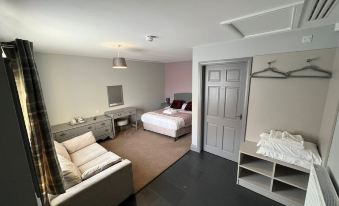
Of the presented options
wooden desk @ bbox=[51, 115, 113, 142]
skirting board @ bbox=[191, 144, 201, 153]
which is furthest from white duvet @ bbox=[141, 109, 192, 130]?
wooden desk @ bbox=[51, 115, 113, 142]

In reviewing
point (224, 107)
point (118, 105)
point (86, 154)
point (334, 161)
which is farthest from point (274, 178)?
point (118, 105)

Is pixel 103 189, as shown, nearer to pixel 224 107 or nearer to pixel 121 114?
pixel 224 107

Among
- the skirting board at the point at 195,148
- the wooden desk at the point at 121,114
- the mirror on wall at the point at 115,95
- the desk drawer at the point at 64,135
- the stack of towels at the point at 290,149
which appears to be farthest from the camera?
the mirror on wall at the point at 115,95

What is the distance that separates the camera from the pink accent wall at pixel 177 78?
19.2ft

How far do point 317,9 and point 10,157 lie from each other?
8.59 ft

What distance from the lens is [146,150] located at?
12.2 feet

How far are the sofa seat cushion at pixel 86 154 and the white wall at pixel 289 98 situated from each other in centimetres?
296

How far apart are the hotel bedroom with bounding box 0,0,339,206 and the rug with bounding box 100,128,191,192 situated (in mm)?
40

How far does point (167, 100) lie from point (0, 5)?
5450 mm

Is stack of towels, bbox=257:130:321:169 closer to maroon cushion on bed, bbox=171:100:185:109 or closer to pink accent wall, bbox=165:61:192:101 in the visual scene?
maroon cushion on bed, bbox=171:100:185:109

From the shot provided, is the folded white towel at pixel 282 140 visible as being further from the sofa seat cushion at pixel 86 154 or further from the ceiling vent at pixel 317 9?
the sofa seat cushion at pixel 86 154

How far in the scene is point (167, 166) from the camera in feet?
9.92

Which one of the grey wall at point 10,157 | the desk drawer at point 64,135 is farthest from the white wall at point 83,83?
the grey wall at point 10,157

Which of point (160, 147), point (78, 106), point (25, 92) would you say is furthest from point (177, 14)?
point (78, 106)
